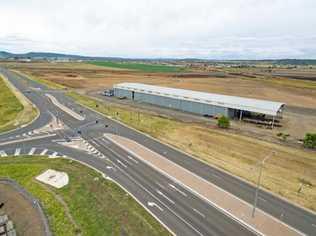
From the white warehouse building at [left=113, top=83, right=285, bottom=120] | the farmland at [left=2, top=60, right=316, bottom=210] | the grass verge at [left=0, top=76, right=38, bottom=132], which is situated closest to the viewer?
the farmland at [left=2, top=60, right=316, bottom=210]

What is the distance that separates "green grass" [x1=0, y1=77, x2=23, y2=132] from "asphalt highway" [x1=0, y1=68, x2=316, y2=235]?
29.0 ft

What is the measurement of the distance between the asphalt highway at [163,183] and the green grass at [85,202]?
2.27m

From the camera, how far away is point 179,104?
104 metres

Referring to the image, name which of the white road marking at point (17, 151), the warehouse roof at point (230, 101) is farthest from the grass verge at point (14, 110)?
the warehouse roof at point (230, 101)

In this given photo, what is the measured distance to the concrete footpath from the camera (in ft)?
120

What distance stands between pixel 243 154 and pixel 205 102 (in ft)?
119

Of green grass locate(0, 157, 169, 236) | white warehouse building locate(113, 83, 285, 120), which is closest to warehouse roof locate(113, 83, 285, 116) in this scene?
white warehouse building locate(113, 83, 285, 120)

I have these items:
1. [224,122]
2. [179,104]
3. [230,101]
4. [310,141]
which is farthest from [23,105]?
[310,141]

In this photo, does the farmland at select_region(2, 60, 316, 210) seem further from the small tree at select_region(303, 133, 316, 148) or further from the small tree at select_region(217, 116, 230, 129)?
the small tree at select_region(303, 133, 316, 148)

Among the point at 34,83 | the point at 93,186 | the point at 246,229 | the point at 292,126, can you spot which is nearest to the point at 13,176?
the point at 93,186

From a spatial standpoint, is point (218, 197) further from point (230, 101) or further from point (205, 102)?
point (205, 102)

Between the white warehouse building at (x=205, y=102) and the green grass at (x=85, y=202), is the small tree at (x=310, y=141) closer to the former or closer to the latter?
the white warehouse building at (x=205, y=102)

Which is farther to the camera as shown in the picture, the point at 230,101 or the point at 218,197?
the point at 230,101

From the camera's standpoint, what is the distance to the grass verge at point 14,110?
265 ft
